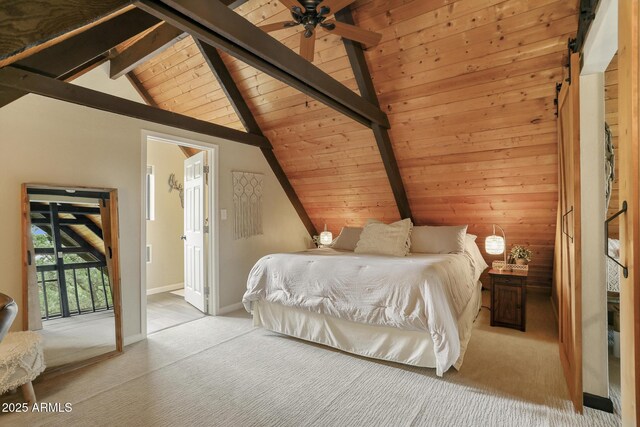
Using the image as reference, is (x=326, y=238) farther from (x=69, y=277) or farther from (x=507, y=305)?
(x=69, y=277)

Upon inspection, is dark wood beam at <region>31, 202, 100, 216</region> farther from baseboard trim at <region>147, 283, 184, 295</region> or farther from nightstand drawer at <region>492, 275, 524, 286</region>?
nightstand drawer at <region>492, 275, 524, 286</region>

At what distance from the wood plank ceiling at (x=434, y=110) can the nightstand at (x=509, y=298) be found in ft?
3.07

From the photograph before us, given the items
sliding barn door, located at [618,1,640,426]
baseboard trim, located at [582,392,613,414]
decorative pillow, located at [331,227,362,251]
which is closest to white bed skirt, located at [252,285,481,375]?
baseboard trim, located at [582,392,613,414]

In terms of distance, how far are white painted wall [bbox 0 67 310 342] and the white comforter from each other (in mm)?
1056

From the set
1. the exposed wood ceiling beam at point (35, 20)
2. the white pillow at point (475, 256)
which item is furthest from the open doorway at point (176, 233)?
the white pillow at point (475, 256)

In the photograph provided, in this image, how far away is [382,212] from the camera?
455cm

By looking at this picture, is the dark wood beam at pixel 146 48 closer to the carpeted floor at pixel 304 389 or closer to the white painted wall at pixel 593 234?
the carpeted floor at pixel 304 389

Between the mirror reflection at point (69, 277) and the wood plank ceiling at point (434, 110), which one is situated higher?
the wood plank ceiling at point (434, 110)

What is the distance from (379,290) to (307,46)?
6.47 feet

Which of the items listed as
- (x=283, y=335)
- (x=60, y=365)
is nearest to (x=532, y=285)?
(x=283, y=335)

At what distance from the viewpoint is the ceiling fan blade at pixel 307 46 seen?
→ 2400mm

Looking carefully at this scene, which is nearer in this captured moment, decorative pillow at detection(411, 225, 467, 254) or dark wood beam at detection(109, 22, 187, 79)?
dark wood beam at detection(109, 22, 187, 79)

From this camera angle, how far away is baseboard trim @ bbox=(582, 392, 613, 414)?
71.1 inches

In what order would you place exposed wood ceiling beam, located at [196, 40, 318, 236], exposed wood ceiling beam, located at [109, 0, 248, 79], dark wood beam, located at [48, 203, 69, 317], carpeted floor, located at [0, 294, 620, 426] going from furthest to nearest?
exposed wood ceiling beam, located at [196, 40, 318, 236], exposed wood ceiling beam, located at [109, 0, 248, 79], dark wood beam, located at [48, 203, 69, 317], carpeted floor, located at [0, 294, 620, 426]
